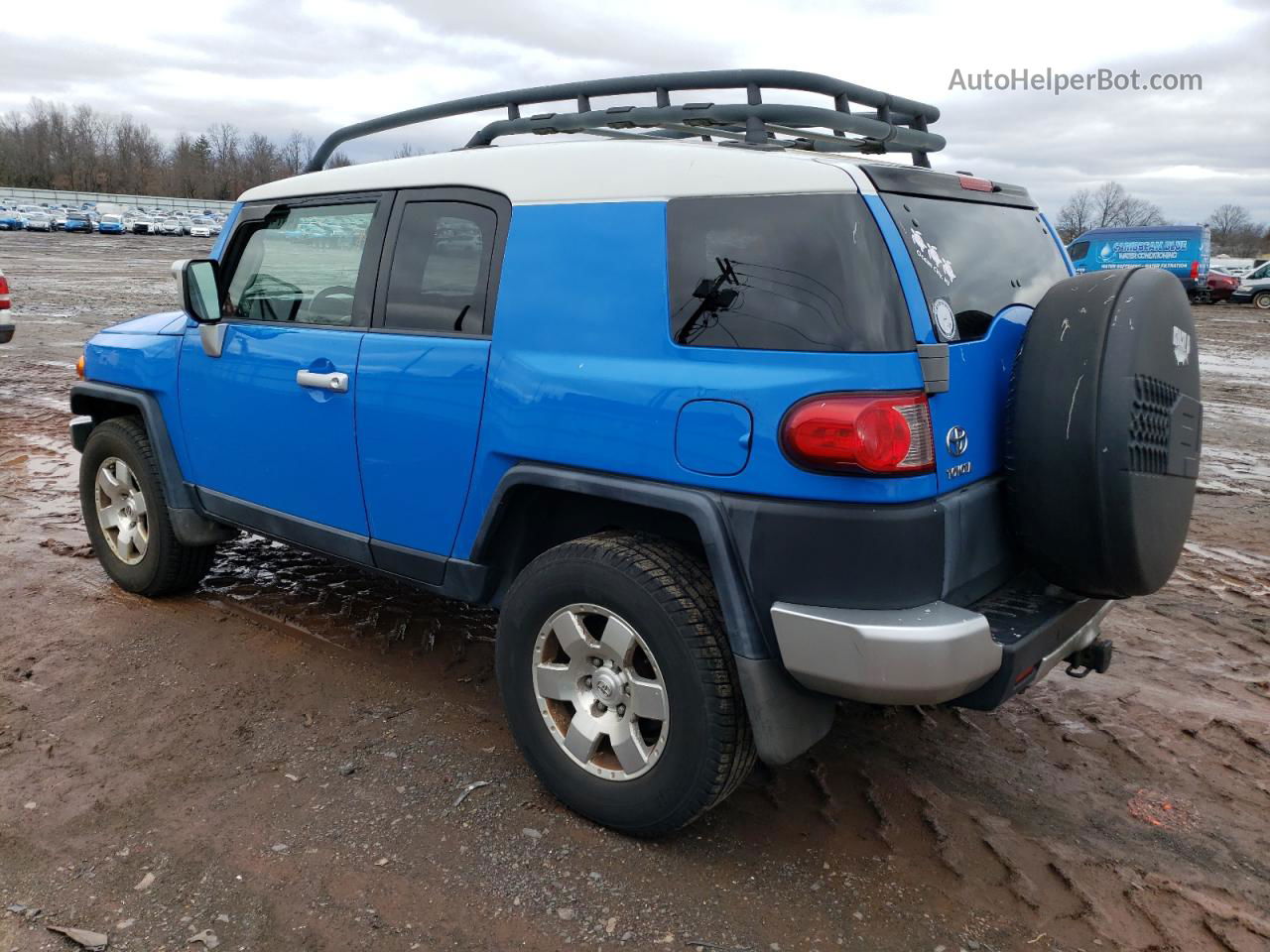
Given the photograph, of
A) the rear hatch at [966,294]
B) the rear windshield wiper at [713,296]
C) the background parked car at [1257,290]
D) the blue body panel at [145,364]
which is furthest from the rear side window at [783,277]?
the background parked car at [1257,290]

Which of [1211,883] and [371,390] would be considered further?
[371,390]

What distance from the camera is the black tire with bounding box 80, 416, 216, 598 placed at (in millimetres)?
4535

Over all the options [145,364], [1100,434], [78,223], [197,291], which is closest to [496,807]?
[1100,434]

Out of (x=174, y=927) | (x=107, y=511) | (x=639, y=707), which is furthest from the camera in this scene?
(x=107, y=511)

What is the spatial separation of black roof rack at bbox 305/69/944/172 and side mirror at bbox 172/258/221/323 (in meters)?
1.00

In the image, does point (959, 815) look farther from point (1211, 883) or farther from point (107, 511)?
point (107, 511)

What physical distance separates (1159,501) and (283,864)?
2640 mm

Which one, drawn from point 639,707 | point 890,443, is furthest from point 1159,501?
point 639,707

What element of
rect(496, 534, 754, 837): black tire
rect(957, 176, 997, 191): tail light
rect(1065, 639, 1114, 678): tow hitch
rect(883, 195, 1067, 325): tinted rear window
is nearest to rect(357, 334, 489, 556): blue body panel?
rect(496, 534, 754, 837): black tire

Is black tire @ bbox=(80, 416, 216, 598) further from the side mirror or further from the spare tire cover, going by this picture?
the spare tire cover

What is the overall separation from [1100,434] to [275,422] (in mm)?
2852

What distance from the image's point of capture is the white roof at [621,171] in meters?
2.61

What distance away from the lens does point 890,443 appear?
95.0 inches

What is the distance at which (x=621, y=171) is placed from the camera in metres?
2.86
